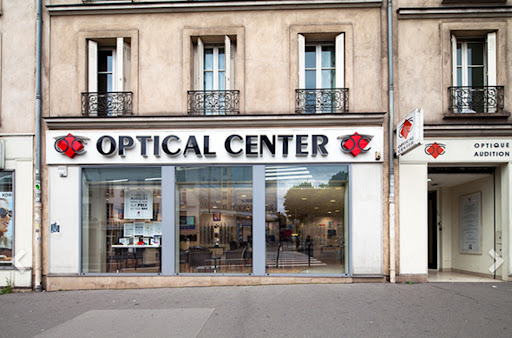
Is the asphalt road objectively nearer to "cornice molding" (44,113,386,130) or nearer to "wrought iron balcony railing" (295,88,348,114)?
"cornice molding" (44,113,386,130)

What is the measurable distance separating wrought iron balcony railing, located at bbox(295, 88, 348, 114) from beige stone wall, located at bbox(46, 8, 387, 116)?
0.64 feet

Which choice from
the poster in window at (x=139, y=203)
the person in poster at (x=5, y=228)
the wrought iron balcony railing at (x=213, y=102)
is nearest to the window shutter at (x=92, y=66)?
the wrought iron balcony railing at (x=213, y=102)

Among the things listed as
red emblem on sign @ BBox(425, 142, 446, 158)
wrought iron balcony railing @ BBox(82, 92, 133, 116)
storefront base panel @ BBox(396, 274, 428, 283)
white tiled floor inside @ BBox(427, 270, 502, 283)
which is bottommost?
white tiled floor inside @ BBox(427, 270, 502, 283)

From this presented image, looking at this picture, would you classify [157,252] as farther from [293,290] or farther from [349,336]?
[349,336]

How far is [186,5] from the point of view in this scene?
8.93 metres

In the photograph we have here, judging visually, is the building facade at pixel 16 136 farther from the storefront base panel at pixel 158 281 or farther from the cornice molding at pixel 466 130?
the cornice molding at pixel 466 130

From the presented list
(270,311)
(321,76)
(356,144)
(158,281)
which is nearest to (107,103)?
(158,281)

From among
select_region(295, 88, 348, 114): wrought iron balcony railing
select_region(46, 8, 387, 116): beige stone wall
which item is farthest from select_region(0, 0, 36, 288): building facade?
select_region(295, 88, 348, 114): wrought iron balcony railing

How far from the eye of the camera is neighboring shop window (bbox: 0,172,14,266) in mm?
9156

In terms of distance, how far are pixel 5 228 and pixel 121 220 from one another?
283 cm

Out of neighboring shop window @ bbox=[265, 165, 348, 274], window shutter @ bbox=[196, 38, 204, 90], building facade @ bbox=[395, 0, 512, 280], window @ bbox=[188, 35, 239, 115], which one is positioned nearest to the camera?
building facade @ bbox=[395, 0, 512, 280]

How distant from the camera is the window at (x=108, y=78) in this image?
360 inches

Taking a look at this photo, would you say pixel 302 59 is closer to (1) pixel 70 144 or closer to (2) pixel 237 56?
(2) pixel 237 56

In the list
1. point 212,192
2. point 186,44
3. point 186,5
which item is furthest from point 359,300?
point 186,5
